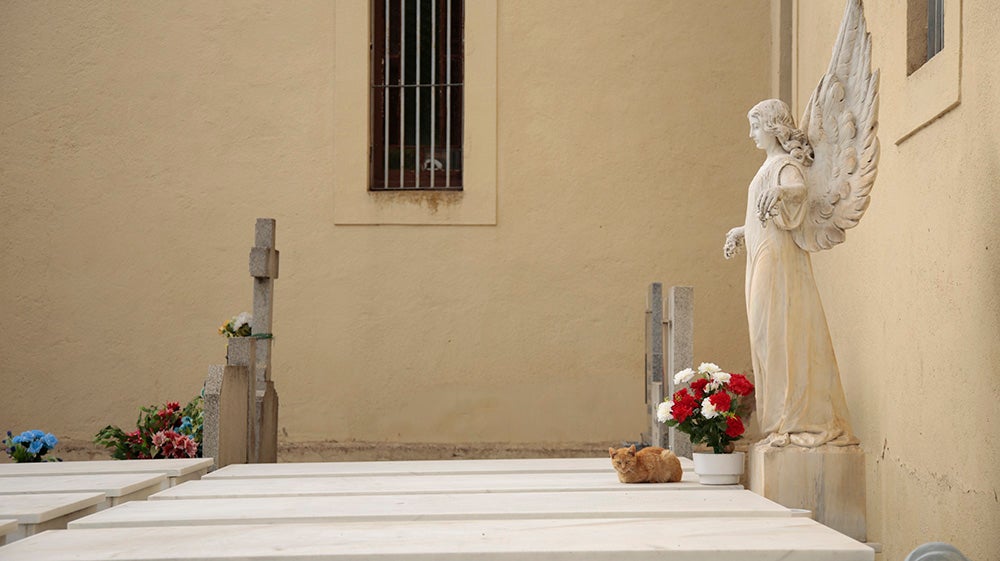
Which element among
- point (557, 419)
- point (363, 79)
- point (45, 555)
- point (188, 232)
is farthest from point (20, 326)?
point (45, 555)

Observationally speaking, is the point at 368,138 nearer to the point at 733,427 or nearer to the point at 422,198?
the point at 422,198

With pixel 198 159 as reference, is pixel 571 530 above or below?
below

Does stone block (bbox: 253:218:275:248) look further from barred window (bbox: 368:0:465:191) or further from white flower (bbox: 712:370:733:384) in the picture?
white flower (bbox: 712:370:733:384)

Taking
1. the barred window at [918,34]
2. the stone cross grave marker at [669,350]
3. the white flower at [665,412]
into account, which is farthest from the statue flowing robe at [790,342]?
the barred window at [918,34]

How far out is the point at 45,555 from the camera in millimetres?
3830

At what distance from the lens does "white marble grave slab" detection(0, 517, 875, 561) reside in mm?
3805

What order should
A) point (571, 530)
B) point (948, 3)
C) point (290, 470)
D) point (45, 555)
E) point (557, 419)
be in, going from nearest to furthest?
point (45, 555) → point (571, 530) → point (948, 3) → point (290, 470) → point (557, 419)

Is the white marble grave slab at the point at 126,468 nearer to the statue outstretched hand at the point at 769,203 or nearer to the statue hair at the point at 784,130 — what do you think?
the statue outstretched hand at the point at 769,203

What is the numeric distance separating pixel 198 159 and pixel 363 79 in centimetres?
155

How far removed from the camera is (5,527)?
4164 mm

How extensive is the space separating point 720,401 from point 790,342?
0.42 m

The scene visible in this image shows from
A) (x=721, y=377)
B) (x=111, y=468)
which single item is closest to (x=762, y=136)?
(x=721, y=377)

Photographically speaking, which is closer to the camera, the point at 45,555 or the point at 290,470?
the point at 45,555

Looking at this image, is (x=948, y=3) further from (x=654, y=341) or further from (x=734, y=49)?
(x=734, y=49)
